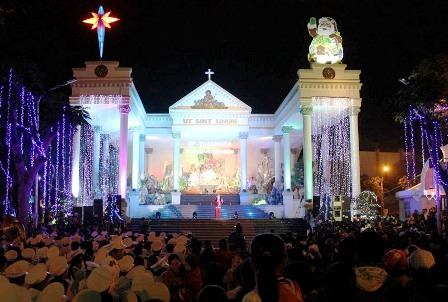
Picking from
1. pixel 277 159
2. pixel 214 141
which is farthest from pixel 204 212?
pixel 214 141

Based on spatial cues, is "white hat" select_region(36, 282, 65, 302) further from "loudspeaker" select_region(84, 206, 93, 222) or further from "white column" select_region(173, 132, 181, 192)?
"white column" select_region(173, 132, 181, 192)

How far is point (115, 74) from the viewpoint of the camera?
27.2 m

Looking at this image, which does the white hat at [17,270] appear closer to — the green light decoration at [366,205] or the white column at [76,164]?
the green light decoration at [366,205]

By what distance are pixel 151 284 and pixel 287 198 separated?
2663 cm

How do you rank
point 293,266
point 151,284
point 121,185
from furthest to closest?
point 121,185
point 293,266
point 151,284

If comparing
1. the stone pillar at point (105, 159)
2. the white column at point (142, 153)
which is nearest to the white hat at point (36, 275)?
the stone pillar at point (105, 159)

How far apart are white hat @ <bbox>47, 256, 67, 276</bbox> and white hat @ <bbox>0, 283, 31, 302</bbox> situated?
206 cm

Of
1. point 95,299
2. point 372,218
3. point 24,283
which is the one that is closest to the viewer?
point 95,299

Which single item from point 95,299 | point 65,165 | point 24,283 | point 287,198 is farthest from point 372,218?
point 95,299

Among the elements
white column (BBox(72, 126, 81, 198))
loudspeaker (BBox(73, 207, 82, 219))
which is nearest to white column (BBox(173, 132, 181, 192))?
white column (BBox(72, 126, 81, 198))

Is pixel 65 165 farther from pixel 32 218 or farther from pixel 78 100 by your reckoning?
pixel 32 218

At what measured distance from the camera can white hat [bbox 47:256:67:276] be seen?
5867 millimetres

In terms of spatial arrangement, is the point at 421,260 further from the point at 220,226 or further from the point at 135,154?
the point at 135,154

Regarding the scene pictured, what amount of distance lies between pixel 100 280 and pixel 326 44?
2705cm
